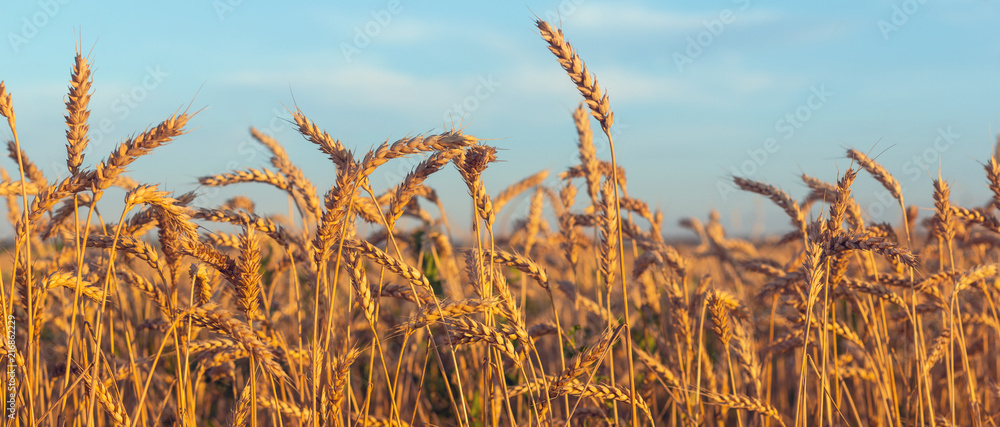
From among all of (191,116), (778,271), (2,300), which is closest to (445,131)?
(191,116)

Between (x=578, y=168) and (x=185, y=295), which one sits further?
(x=578, y=168)

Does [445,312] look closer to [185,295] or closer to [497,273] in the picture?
[497,273]

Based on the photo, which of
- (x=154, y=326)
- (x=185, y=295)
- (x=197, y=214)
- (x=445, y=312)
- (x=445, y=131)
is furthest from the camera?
(x=185, y=295)

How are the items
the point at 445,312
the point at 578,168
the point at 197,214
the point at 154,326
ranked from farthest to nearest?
1. the point at 578,168
2. the point at 154,326
3. the point at 197,214
4. the point at 445,312

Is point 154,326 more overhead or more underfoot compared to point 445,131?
more underfoot

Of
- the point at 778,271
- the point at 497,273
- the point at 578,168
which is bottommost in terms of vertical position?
the point at 497,273

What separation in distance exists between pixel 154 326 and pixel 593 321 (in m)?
3.05

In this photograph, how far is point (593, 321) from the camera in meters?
4.72

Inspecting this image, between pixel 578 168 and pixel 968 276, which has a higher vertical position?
pixel 578 168

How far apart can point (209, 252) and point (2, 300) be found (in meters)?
0.94

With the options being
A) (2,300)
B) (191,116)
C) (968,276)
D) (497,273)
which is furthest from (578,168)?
(2,300)

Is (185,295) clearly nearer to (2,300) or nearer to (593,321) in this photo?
(2,300)

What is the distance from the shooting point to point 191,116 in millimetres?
2115

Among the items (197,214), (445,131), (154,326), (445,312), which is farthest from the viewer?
(154,326)
